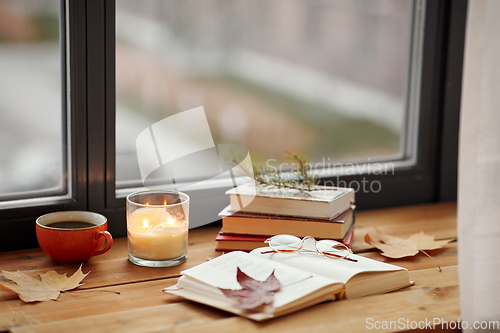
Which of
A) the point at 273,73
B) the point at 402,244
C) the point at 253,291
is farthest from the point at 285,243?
the point at 273,73

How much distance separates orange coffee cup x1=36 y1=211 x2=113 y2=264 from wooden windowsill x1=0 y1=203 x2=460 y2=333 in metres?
0.03

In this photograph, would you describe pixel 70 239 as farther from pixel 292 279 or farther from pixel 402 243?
pixel 402 243

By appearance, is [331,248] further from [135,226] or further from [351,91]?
[351,91]

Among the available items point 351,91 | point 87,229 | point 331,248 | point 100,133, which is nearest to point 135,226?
point 87,229

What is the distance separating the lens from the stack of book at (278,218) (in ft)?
3.60

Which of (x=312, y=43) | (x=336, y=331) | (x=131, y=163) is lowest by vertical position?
(x=336, y=331)

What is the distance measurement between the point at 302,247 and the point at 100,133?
20.4 inches

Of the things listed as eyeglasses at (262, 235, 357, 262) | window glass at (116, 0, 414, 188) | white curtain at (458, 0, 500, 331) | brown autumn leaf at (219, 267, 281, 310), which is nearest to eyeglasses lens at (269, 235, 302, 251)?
eyeglasses at (262, 235, 357, 262)

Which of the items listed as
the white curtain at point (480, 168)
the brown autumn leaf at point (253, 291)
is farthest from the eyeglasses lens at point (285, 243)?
the white curtain at point (480, 168)

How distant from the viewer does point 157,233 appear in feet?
3.31

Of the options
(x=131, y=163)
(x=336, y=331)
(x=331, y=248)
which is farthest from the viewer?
(x=131, y=163)

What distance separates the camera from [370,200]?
1.50 meters

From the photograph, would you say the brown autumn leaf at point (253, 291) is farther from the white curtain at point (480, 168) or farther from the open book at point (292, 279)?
the white curtain at point (480, 168)

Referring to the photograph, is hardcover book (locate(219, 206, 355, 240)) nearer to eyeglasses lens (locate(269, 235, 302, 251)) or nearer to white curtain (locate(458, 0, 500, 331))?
eyeglasses lens (locate(269, 235, 302, 251))
